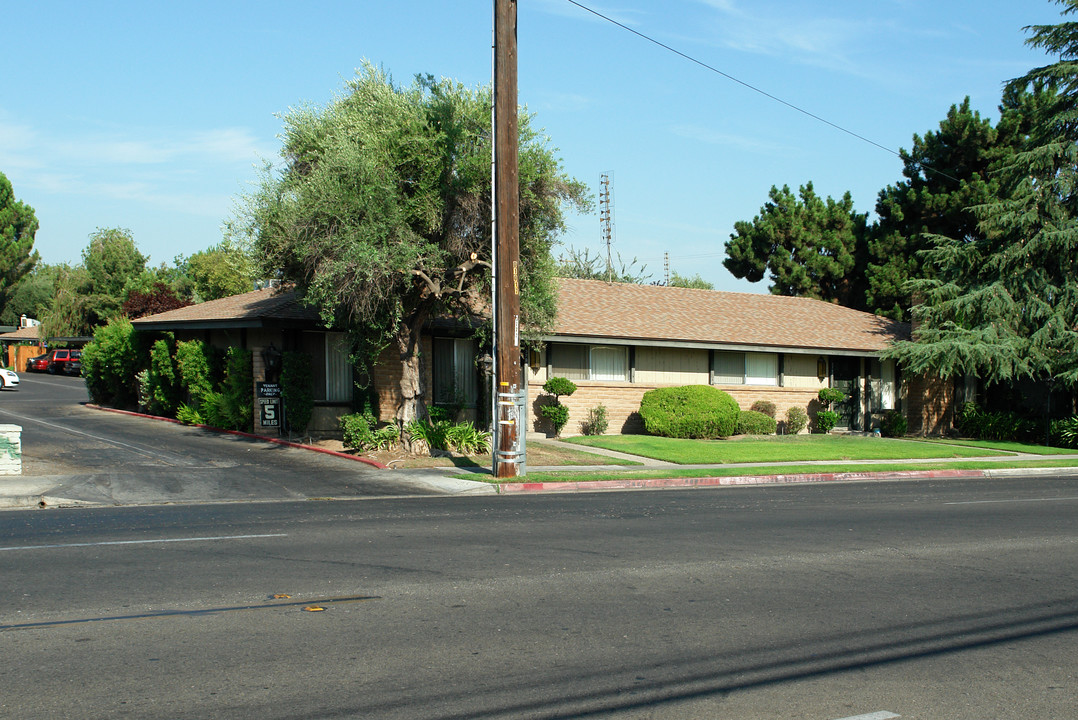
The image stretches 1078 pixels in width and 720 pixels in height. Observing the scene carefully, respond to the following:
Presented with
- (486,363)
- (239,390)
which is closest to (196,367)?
(239,390)

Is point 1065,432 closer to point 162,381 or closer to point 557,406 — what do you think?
point 557,406

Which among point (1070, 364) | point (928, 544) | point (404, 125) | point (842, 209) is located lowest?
point (928, 544)

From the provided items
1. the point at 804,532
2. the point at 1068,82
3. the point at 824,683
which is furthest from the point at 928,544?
the point at 1068,82

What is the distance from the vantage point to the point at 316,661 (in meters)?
5.79

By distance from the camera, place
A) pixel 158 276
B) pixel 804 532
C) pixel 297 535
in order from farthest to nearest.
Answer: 1. pixel 158 276
2. pixel 804 532
3. pixel 297 535

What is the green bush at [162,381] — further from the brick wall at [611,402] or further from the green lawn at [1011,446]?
the green lawn at [1011,446]

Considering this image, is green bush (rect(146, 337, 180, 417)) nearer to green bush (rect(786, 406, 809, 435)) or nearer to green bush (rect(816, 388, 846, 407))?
green bush (rect(786, 406, 809, 435))

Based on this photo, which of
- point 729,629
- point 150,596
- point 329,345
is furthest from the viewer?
point 329,345

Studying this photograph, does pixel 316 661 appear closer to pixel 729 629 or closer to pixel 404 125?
pixel 729 629

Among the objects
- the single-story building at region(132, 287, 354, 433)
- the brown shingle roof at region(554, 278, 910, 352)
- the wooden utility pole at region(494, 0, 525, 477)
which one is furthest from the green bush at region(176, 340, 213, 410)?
the wooden utility pole at region(494, 0, 525, 477)

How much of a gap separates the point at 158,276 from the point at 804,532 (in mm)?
60973

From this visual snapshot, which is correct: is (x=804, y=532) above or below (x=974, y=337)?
below

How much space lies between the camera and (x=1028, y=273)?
30.0m

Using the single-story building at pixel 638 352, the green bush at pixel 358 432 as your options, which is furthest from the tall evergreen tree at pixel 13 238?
the green bush at pixel 358 432
